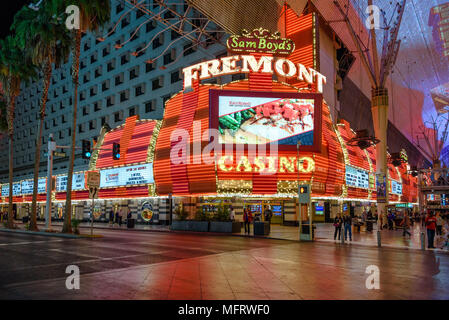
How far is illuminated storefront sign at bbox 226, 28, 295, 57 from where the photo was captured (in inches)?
1404

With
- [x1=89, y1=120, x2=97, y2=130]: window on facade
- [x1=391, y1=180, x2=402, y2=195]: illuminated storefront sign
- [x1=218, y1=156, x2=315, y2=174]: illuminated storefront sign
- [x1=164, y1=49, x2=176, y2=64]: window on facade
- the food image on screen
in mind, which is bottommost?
[x1=391, y1=180, x2=402, y2=195]: illuminated storefront sign

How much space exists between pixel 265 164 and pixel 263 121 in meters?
4.08

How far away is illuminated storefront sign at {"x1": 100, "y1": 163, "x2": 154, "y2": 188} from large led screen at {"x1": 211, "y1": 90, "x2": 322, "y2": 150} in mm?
10376

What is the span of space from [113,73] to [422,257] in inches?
2078

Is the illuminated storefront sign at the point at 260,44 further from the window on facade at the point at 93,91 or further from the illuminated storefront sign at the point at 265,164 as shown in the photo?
the window on facade at the point at 93,91

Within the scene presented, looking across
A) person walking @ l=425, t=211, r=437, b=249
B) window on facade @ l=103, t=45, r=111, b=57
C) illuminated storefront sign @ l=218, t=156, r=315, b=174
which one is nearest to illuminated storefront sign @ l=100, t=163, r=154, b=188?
illuminated storefront sign @ l=218, t=156, r=315, b=174

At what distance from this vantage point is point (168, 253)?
16266mm

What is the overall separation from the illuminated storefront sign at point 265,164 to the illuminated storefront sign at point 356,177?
28.7 ft

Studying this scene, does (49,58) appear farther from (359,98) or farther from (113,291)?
(359,98)

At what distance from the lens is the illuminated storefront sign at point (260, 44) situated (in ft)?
117

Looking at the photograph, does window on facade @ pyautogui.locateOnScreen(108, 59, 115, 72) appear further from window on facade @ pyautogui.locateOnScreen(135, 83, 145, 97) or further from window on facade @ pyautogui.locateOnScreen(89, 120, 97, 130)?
window on facade @ pyautogui.locateOnScreen(89, 120, 97, 130)

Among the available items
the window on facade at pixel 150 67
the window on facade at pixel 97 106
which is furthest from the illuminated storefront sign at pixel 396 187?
the window on facade at pixel 97 106

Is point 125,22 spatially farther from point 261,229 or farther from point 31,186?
point 261,229
